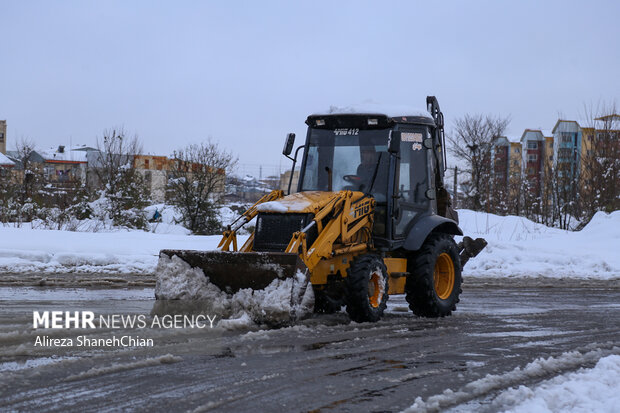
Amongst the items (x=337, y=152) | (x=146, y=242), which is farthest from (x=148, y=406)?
(x=146, y=242)

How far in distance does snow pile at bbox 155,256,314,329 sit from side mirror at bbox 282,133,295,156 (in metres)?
2.14

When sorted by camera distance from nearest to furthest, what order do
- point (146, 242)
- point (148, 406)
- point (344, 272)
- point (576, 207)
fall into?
point (148, 406), point (344, 272), point (146, 242), point (576, 207)

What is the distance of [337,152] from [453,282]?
8.34 feet

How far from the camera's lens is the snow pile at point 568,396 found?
204 inches

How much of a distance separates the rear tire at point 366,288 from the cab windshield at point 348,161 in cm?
109

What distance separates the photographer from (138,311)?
9.40 m

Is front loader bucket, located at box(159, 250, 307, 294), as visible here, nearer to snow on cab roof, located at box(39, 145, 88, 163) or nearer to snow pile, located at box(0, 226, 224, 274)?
snow pile, located at box(0, 226, 224, 274)

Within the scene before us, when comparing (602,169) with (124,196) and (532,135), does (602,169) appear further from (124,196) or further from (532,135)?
(532,135)

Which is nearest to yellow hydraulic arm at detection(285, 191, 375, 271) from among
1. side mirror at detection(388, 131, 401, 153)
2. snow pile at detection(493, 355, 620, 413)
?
side mirror at detection(388, 131, 401, 153)

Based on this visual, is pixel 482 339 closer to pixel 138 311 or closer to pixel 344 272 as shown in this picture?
pixel 344 272

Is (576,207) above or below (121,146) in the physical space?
below

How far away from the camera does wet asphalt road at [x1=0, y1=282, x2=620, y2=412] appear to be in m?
5.16

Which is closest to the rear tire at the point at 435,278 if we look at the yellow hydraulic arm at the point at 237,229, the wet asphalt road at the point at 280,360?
the wet asphalt road at the point at 280,360

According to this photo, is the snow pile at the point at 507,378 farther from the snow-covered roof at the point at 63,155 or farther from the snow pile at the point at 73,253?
the snow-covered roof at the point at 63,155
